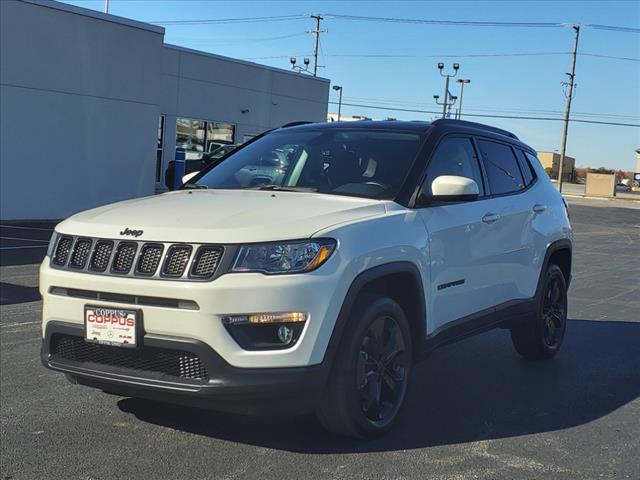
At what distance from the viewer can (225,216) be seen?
3898 mm

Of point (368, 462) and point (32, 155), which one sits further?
point (32, 155)

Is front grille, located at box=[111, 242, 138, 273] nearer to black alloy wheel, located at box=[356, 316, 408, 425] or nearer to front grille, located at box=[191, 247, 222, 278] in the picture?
front grille, located at box=[191, 247, 222, 278]

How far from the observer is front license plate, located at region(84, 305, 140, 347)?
3670mm

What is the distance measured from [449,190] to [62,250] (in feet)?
7.49

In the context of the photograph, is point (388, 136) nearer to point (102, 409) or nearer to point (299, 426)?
point (299, 426)

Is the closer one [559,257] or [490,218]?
[490,218]

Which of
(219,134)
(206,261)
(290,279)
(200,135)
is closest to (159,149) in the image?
(200,135)

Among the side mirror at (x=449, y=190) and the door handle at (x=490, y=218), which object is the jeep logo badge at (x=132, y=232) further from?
the door handle at (x=490, y=218)

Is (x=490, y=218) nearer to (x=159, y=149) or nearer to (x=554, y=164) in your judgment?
(x=159, y=149)

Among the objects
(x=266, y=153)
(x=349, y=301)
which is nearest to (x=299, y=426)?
(x=349, y=301)

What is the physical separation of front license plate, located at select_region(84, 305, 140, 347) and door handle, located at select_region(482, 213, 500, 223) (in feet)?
8.66

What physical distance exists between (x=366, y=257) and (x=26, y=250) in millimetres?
9544

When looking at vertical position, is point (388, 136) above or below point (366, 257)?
→ above

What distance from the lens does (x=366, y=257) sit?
3953mm
